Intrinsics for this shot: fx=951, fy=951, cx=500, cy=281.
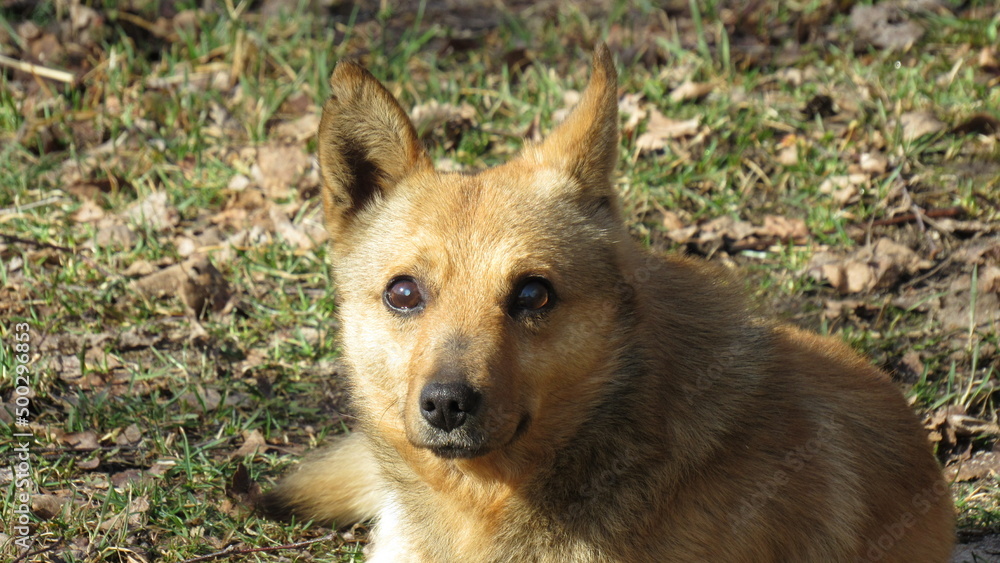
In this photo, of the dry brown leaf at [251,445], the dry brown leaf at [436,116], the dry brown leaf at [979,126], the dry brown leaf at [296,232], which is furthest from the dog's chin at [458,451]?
the dry brown leaf at [979,126]

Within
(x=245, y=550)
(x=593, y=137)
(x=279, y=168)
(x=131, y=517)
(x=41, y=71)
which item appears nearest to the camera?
(x=593, y=137)

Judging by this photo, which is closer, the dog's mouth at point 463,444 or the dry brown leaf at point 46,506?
the dog's mouth at point 463,444

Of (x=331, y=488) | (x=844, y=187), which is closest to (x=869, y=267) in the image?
(x=844, y=187)

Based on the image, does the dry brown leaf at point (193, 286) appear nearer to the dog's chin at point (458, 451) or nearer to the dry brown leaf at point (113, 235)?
the dry brown leaf at point (113, 235)

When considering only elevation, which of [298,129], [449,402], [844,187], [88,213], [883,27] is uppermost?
[883,27]

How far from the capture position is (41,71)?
7141 millimetres

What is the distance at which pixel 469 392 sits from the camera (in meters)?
3.13

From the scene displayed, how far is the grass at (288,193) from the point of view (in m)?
Answer: 4.68

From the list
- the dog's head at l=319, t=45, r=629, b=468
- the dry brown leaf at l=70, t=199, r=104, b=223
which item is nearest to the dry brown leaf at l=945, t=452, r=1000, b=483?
the dog's head at l=319, t=45, r=629, b=468

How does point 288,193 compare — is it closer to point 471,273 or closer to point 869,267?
point 471,273

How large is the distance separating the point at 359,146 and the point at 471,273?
32.8 inches

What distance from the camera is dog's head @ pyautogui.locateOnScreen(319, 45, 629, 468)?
326 cm

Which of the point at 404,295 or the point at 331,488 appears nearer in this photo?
the point at 404,295

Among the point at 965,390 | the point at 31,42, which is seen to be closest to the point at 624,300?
the point at 965,390
